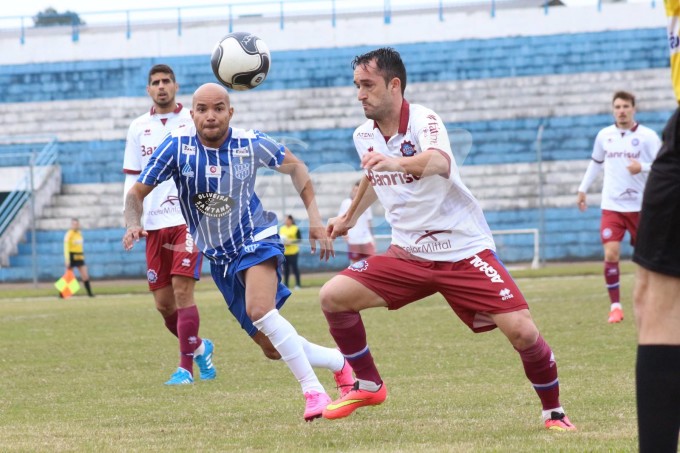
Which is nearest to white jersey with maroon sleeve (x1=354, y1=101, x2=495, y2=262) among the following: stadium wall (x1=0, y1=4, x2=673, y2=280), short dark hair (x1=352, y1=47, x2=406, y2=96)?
short dark hair (x1=352, y1=47, x2=406, y2=96)

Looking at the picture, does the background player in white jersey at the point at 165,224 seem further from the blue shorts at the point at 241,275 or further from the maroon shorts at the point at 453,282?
the maroon shorts at the point at 453,282

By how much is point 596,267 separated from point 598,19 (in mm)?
14984

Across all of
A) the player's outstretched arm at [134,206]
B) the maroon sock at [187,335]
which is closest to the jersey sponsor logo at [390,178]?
the player's outstretched arm at [134,206]

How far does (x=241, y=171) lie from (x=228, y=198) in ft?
0.61

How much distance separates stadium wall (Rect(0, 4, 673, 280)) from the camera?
3219 cm

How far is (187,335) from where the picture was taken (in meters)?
9.38

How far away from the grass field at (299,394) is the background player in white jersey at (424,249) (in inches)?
18.3

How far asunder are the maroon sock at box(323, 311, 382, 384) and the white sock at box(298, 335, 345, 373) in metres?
0.50

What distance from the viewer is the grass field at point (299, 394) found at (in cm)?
600

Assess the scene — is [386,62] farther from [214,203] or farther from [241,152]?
[214,203]

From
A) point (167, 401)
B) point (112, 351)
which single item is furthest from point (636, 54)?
point (167, 401)

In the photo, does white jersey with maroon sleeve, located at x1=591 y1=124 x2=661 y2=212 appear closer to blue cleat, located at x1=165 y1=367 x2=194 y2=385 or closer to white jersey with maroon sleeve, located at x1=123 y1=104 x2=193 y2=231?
white jersey with maroon sleeve, located at x1=123 y1=104 x2=193 y2=231

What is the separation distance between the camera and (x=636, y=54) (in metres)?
35.5

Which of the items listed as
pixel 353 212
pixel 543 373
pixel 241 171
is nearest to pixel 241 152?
pixel 241 171
